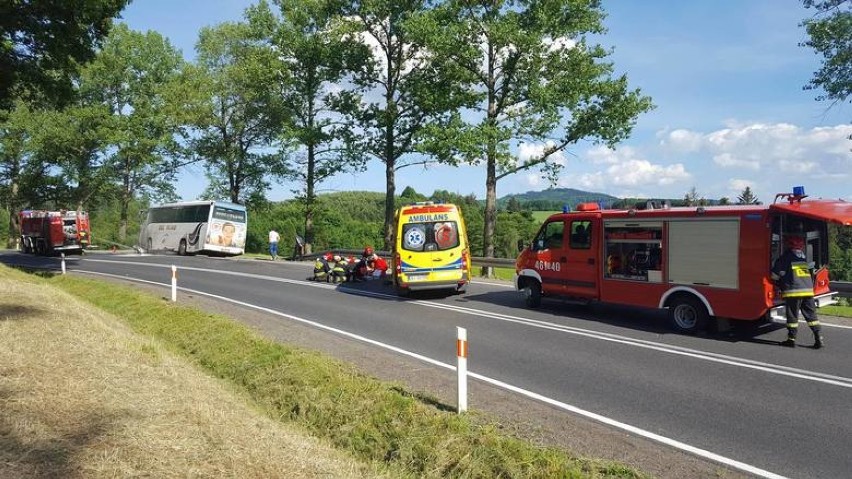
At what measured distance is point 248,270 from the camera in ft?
85.7

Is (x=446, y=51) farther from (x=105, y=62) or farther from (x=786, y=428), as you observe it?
(x=105, y=62)

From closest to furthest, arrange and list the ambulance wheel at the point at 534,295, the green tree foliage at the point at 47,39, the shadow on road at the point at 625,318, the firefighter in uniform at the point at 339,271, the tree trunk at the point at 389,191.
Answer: the shadow on road at the point at 625,318 < the ambulance wheel at the point at 534,295 < the green tree foliage at the point at 47,39 < the firefighter in uniform at the point at 339,271 < the tree trunk at the point at 389,191

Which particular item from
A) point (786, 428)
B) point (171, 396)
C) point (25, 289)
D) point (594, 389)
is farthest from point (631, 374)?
point (25, 289)

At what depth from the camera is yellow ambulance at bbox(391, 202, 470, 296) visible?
16.2 metres

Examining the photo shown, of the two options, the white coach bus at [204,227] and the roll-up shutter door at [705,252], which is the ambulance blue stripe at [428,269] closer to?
the roll-up shutter door at [705,252]

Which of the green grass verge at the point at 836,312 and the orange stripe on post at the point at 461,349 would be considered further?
the green grass verge at the point at 836,312

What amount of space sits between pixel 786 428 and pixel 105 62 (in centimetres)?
5505

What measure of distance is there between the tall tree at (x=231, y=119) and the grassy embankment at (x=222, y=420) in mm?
35031

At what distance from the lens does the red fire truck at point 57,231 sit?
39312 mm

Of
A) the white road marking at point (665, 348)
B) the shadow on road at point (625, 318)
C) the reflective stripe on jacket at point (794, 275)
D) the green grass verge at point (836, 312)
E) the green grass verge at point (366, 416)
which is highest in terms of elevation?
the reflective stripe on jacket at point (794, 275)

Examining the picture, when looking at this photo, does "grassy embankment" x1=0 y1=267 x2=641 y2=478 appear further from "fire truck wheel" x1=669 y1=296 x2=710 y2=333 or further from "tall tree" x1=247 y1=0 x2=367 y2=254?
"tall tree" x1=247 y1=0 x2=367 y2=254

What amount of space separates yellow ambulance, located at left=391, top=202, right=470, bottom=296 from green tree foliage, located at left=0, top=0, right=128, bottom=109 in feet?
34.6

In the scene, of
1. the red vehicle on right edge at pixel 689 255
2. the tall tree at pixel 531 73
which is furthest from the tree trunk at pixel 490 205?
the red vehicle on right edge at pixel 689 255

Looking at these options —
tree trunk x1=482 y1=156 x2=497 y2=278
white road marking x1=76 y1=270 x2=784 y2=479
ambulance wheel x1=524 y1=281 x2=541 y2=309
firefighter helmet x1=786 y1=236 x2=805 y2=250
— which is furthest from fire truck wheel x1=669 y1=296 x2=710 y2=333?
tree trunk x1=482 y1=156 x2=497 y2=278
